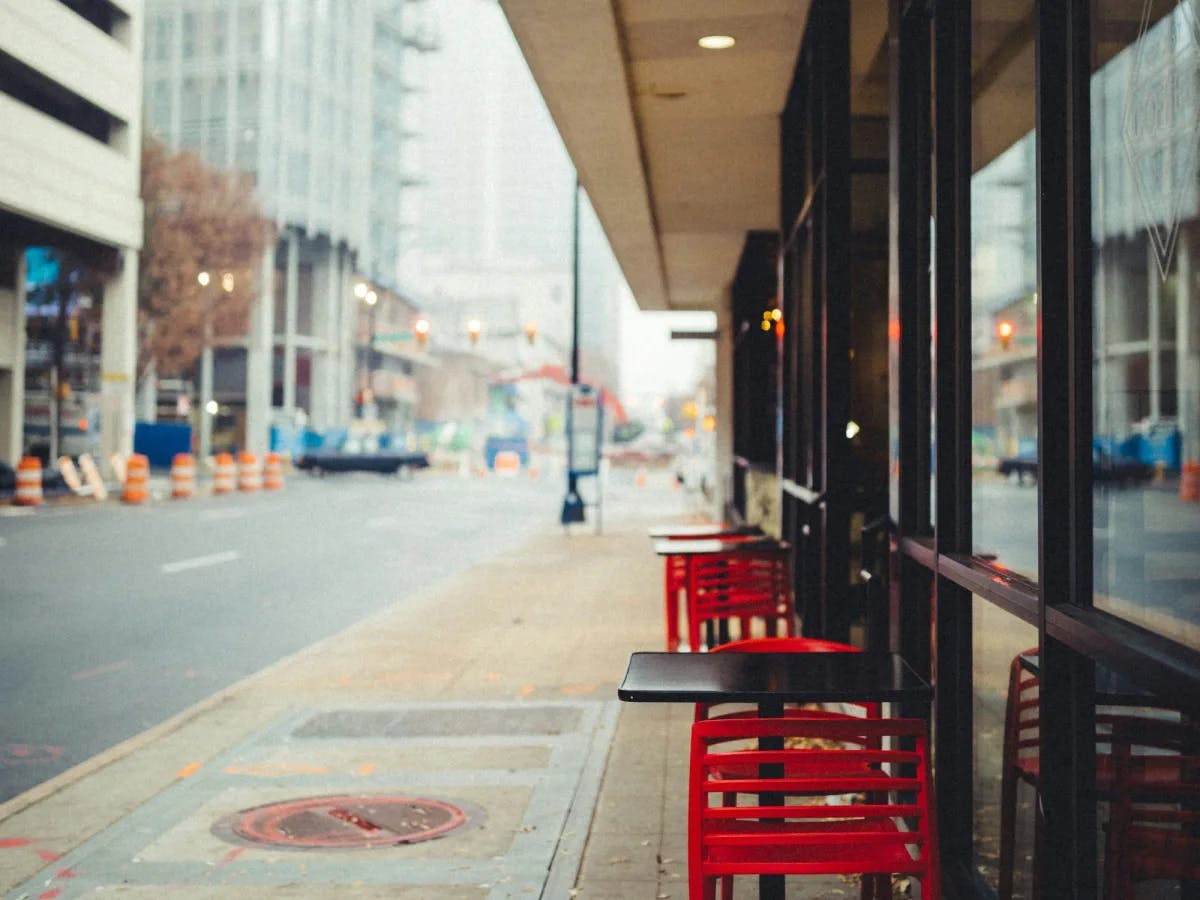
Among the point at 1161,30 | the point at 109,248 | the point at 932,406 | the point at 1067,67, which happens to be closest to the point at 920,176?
the point at 932,406

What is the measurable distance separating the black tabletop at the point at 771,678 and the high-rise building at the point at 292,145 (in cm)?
6022

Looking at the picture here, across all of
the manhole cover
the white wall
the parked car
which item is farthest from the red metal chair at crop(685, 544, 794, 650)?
the white wall

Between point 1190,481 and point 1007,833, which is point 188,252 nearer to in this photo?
point 1007,833

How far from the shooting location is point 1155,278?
2773 millimetres

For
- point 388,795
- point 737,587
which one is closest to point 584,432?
point 737,587

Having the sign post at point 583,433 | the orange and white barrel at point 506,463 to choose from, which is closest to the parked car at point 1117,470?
the sign post at point 583,433

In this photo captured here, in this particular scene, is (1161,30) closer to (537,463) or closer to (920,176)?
(920,176)

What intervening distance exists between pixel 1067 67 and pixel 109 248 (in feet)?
144

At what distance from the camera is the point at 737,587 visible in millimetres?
8266

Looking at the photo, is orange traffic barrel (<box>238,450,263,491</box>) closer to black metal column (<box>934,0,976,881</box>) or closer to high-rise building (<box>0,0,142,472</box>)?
high-rise building (<box>0,0,142,472</box>)

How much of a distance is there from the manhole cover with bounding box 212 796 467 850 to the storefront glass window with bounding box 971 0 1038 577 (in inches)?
105

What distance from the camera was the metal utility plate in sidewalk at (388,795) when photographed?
15.9ft

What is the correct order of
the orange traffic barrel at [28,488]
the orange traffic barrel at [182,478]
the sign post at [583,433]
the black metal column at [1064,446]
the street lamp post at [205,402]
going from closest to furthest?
the black metal column at [1064,446] < the sign post at [583,433] < the orange traffic barrel at [28,488] < the orange traffic barrel at [182,478] < the street lamp post at [205,402]

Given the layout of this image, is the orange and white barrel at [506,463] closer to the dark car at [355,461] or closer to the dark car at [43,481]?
the dark car at [355,461]
